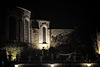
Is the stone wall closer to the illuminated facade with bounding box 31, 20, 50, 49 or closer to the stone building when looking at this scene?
the illuminated facade with bounding box 31, 20, 50, 49

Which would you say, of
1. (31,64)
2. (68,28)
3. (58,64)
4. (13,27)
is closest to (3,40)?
(13,27)

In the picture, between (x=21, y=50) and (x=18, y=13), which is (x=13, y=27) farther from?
(x=21, y=50)

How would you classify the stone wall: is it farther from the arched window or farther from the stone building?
the arched window

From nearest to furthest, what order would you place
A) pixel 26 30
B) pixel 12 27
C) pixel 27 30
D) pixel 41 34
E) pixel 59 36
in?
pixel 12 27, pixel 26 30, pixel 27 30, pixel 41 34, pixel 59 36

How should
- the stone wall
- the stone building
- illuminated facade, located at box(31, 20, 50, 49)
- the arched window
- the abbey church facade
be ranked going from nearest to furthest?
1. the stone building
2. the abbey church facade
3. the arched window
4. illuminated facade, located at box(31, 20, 50, 49)
5. the stone wall

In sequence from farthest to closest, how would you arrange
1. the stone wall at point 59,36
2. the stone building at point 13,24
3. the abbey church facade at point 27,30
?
the stone wall at point 59,36 → the abbey church facade at point 27,30 → the stone building at point 13,24

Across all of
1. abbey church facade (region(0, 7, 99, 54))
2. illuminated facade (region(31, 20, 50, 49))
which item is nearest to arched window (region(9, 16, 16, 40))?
abbey church facade (region(0, 7, 99, 54))

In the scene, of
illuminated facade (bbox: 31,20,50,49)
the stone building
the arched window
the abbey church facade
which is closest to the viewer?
the stone building

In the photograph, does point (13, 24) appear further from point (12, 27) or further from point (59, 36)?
point (59, 36)

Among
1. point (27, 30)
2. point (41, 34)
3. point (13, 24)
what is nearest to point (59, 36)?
point (41, 34)

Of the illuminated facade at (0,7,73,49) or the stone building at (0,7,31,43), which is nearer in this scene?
the stone building at (0,7,31,43)

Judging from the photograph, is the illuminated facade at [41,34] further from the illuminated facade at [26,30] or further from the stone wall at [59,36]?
the stone wall at [59,36]

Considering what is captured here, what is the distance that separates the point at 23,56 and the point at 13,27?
6.31 meters

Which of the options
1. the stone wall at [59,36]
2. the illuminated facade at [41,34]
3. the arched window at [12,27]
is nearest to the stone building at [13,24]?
the arched window at [12,27]
